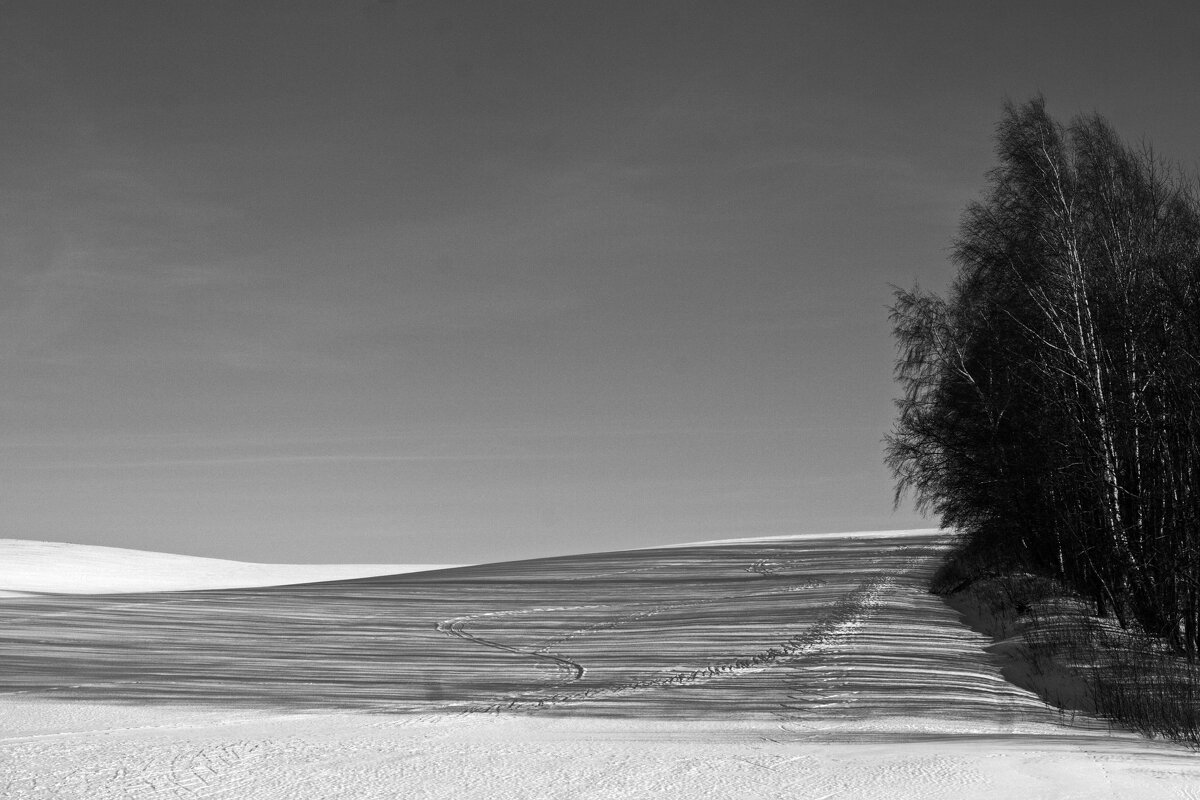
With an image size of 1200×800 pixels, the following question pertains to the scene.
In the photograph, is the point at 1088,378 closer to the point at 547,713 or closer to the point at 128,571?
the point at 547,713

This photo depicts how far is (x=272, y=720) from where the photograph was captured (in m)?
7.58

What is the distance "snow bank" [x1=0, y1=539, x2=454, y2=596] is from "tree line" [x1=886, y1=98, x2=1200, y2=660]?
838 inches

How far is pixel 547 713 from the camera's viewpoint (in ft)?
26.1

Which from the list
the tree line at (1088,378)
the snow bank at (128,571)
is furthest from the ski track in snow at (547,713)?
the snow bank at (128,571)

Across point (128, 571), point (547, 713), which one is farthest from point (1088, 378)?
point (128, 571)

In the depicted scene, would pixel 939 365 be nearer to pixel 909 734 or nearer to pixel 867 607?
pixel 867 607

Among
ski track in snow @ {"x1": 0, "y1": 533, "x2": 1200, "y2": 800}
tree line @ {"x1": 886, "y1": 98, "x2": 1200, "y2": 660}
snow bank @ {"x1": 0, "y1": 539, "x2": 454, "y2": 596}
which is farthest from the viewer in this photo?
snow bank @ {"x1": 0, "y1": 539, "x2": 454, "y2": 596}

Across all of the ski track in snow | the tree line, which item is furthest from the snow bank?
the tree line

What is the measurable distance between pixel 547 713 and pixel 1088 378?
28.0ft

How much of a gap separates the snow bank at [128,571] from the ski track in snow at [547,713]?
53.1ft

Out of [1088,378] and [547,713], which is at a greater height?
[1088,378]

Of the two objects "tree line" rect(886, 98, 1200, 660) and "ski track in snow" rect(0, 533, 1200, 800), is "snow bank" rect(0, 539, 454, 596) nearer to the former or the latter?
"ski track in snow" rect(0, 533, 1200, 800)

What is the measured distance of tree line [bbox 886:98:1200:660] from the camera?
35.4 feet

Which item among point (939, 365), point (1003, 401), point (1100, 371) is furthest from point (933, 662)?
point (939, 365)
